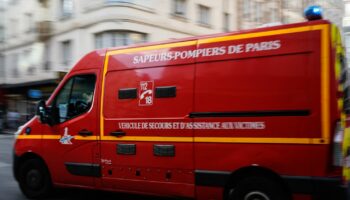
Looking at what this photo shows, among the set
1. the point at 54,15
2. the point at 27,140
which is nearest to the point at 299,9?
the point at 54,15

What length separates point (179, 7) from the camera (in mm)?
25703

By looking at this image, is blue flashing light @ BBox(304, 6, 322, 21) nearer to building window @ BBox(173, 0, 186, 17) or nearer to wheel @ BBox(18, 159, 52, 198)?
wheel @ BBox(18, 159, 52, 198)

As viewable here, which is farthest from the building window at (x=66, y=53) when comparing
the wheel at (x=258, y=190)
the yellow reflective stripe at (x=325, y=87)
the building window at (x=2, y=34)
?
the yellow reflective stripe at (x=325, y=87)

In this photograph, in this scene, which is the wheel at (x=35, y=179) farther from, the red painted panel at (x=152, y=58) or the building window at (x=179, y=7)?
the building window at (x=179, y=7)

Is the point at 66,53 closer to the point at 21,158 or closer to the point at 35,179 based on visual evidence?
the point at 21,158

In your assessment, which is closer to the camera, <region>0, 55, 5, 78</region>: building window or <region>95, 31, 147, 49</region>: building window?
<region>95, 31, 147, 49</region>: building window

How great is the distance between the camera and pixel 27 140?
747 cm

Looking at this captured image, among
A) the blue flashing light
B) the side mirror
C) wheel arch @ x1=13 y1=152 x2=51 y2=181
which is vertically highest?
the blue flashing light

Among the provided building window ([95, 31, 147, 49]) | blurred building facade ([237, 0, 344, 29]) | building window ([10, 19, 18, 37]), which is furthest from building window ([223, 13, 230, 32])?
building window ([10, 19, 18, 37])

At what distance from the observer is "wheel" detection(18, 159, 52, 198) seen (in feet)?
24.1

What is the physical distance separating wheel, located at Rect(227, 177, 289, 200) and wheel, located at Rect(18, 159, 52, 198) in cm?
342

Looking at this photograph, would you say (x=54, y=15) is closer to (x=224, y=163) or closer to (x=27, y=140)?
(x=27, y=140)

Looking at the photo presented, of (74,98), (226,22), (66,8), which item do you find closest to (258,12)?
(226,22)

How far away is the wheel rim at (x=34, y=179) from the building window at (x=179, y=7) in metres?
18.9
